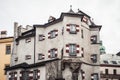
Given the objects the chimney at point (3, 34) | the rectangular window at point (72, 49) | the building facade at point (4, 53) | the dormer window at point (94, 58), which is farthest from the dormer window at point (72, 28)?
the chimney at point (3, 34)

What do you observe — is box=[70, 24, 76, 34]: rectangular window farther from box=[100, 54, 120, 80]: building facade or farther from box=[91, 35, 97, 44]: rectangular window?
box=[100, 54, 120, 80]: building facade

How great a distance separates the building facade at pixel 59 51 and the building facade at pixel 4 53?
2.14 meters

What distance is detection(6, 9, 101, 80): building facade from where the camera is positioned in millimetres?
55344

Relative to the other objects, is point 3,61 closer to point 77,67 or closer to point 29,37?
point 29,37

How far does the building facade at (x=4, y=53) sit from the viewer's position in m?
69.2

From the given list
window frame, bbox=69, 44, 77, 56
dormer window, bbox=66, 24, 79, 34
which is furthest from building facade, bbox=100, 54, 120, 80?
window frame, bbox=69, 44, 77, 56

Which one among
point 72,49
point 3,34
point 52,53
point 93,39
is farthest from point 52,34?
point 3,34

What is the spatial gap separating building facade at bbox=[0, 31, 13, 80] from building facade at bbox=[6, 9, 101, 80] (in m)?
2.14

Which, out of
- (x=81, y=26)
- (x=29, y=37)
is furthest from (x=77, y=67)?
(x=29, y=37)

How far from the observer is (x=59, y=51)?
190 feet

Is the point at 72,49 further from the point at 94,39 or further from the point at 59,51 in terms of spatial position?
the point at 94,39

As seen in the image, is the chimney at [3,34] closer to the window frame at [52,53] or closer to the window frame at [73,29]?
the window frame at [52,53]

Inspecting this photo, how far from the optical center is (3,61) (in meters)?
69.7

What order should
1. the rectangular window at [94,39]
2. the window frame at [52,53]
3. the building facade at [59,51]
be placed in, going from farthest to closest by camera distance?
the rectangular window at [94,39], the window frame at [52,53], the building facade at [59,51]
